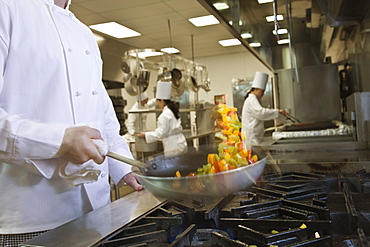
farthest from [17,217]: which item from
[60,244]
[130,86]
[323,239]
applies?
[130,86]

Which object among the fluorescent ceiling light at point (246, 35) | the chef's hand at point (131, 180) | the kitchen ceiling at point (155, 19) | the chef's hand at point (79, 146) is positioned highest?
the kitchen ceiling at point (155, 19)

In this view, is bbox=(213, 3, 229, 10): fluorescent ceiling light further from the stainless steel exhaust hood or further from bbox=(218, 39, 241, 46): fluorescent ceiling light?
bbox=(218, 39, 241, 46): fluorescent ceiling light

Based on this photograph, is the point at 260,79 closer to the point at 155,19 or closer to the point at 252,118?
the point at 252,118

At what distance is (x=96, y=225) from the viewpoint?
0.83 metres

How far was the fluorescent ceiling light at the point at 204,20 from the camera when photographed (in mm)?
5457

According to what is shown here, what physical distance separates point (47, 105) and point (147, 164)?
0.33 m

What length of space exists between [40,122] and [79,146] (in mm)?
153

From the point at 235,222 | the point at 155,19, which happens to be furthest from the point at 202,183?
the point at 155,19

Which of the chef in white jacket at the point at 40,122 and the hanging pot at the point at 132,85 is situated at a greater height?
the hanging pot at the point at 132,85

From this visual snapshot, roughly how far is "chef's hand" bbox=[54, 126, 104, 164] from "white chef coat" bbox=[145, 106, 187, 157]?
375 centimetres

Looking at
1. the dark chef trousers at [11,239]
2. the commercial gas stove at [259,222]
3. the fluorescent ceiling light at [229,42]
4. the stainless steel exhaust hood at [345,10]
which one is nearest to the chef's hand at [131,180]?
the commercial gas stove at [259,222]

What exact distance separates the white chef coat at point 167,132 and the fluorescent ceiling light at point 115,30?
1.73 m

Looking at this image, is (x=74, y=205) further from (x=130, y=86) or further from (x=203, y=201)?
(x=130, y=86)

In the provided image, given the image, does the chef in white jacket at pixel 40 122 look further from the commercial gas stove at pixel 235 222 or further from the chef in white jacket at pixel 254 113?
the chef in white jacket at pixel 254 113
